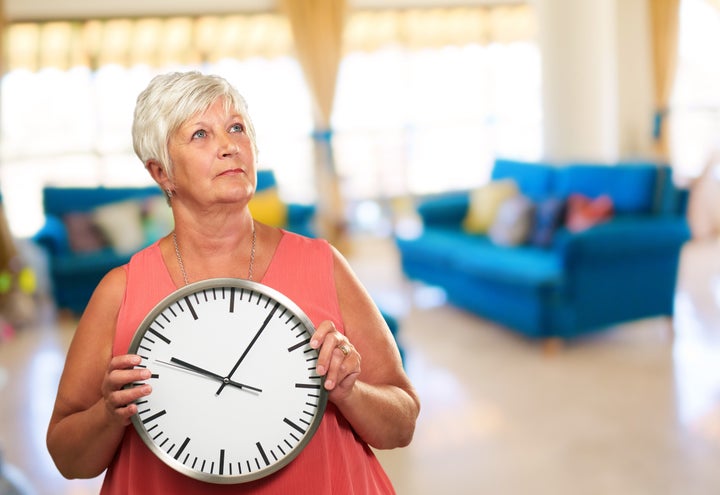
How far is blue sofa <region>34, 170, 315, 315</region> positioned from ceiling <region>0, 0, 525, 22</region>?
1.60 meters

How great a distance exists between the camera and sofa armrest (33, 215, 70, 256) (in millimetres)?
5453

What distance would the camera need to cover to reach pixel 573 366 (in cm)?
398

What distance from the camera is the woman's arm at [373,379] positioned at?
101cm

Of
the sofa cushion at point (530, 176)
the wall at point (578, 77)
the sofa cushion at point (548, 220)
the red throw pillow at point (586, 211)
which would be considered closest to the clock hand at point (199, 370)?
the red throw pillow at point (586, 211)

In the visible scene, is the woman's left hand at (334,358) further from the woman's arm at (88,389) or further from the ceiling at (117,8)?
the ceiling at (117,8)

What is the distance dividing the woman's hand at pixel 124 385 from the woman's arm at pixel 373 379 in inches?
10.0

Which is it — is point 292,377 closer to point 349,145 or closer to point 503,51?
point 349,145

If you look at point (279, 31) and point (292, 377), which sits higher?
point (279, 31)

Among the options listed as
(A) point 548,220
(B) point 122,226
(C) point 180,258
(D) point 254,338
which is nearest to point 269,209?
(B) point 122,226

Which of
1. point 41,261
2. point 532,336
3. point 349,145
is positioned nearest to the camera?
point 532,336

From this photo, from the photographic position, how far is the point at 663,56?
726 centimetres

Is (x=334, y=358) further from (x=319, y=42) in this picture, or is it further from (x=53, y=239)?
(x=319, y=42)

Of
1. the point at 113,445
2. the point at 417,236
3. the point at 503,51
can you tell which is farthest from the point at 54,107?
the point at 113,445

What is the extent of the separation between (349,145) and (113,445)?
743 centimetres
